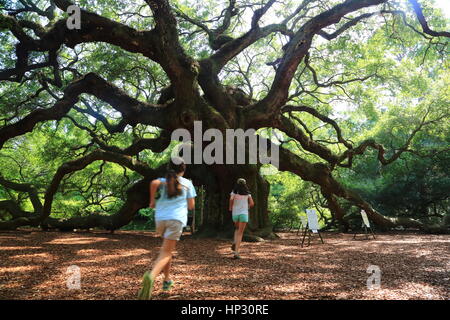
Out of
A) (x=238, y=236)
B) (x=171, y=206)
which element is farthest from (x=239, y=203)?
(x=171, y=206)

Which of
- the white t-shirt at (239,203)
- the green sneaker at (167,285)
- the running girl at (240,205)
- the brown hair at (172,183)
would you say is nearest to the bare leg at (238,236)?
the running girl at (240,205)

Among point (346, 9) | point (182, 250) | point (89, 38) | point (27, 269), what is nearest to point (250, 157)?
point (182, 250)

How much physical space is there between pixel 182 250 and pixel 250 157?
14.0ft

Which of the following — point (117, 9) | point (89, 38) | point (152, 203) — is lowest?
point (152, 203)

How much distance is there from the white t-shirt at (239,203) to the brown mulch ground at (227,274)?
0.91m

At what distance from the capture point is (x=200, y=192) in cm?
1602

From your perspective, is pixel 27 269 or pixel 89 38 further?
pixel 89 38

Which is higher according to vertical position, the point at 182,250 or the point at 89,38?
the point at 89,38

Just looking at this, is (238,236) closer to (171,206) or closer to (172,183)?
(171,206)

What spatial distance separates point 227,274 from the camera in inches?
194

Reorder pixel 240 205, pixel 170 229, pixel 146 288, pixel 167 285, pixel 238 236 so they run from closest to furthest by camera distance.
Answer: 1. pixel 146 288
2. pixel 170 229
3. pixel 167 285
4. pixel 238 236
5. pixel 240 205

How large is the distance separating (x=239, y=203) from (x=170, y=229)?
329 centimetres
